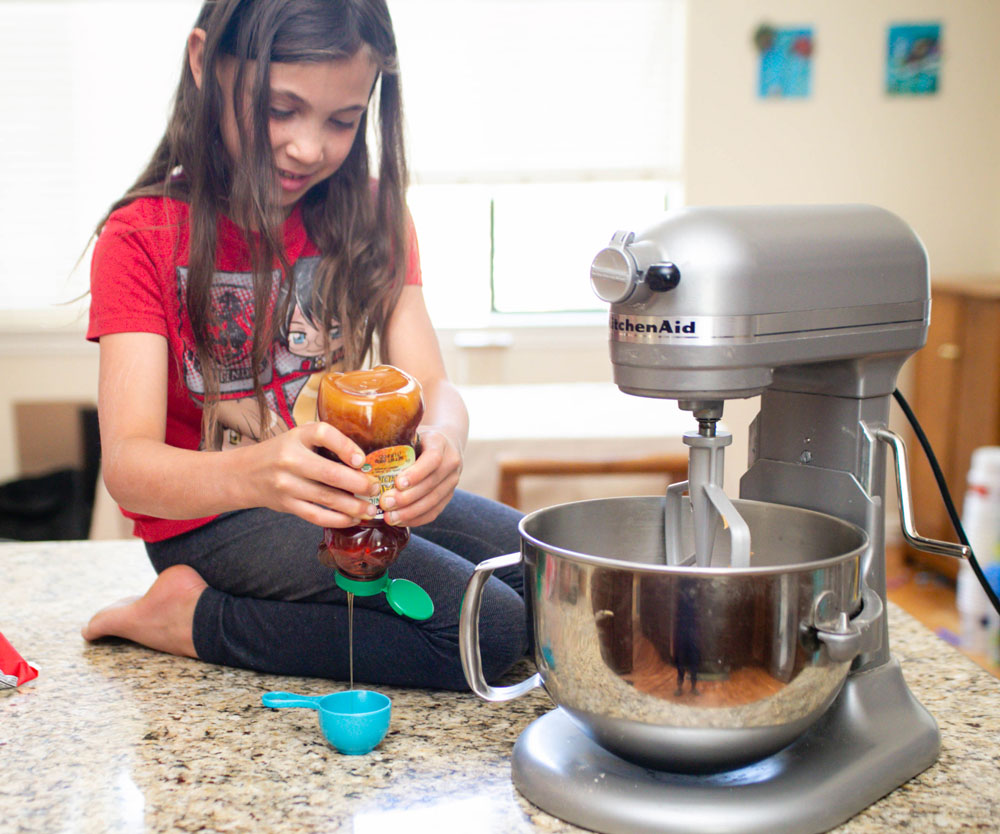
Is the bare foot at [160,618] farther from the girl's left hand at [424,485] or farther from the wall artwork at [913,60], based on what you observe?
the wall artwork at [913,60]

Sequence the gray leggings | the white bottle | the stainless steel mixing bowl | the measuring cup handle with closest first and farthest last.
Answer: the stainless steel mixing bowl, the measuring cup handle, the gray leggings, the white bottle

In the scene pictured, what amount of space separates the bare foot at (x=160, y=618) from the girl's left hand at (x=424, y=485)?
0.31 metres

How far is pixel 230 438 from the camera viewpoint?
1.18 m

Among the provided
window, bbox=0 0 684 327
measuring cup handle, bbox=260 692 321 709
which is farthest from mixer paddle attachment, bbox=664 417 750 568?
window, bbox=0 0 684 327

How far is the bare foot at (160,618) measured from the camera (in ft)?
3.33

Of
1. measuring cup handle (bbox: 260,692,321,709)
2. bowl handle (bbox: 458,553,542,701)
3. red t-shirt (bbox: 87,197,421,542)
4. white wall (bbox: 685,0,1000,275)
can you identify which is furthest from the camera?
white wall (bbox: 685,0,1000,275)

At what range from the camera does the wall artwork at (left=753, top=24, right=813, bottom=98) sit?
337 centimetres

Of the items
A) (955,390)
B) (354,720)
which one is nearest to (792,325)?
(354,720)

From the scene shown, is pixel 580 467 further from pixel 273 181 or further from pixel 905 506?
pixel 905 506

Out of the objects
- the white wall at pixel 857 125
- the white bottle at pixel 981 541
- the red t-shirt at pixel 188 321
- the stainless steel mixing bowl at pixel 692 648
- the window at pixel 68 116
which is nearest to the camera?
the stainless steel mixing bowl at pixel 692 648

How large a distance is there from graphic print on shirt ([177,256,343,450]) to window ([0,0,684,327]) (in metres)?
2.14

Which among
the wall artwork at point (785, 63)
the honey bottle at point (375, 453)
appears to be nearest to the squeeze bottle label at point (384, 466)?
the honey bottle at point (375, 453)

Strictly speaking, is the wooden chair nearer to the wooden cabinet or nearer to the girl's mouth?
the girl's mouth

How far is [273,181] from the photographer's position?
3.57ft
